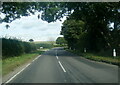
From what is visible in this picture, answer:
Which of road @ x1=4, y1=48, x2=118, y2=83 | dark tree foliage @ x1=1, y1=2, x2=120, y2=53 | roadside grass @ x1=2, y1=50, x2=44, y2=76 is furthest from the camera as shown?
dark tree foliage @ x1=1, y1=2, x2=120, y2=53

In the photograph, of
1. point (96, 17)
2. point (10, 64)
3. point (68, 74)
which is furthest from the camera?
point (96, 17)

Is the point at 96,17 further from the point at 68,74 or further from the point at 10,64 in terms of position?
the point at 68,74

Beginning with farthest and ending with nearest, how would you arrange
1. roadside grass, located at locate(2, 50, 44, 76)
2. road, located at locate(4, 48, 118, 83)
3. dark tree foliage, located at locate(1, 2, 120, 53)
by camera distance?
dark tree foliage, located at locate(1, 2, 120, 53) < roadside grass, located at locate(2, 50, 44, 76) < road, located at locate(4, 48, 118, 83)

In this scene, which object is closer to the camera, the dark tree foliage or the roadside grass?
the roadside grass

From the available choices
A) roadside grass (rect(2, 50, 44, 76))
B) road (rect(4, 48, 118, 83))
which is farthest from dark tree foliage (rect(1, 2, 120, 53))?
road (rect(4, 48, 118, 83))

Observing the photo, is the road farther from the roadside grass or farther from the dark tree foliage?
the dark tree foliage

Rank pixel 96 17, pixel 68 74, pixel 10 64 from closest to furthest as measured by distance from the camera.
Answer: pixel 68 74
pixel 10 64
pixel 96 17

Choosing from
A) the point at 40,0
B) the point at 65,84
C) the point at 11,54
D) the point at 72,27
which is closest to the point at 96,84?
the point at 65,84

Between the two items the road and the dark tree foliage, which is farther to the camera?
the dark tree foliage

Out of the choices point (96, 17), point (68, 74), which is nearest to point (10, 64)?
point (68, 74)

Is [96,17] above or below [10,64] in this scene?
above

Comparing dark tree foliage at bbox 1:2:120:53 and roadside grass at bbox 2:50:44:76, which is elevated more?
dark tree foliage at bbox 1:2:120:53

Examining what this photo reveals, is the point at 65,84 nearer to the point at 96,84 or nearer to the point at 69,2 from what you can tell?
the point at 96,84

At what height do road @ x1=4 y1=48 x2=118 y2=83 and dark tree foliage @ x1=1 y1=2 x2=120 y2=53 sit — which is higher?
dark tree foliage @ x1=1 y1=2 x2=120 y2=53
